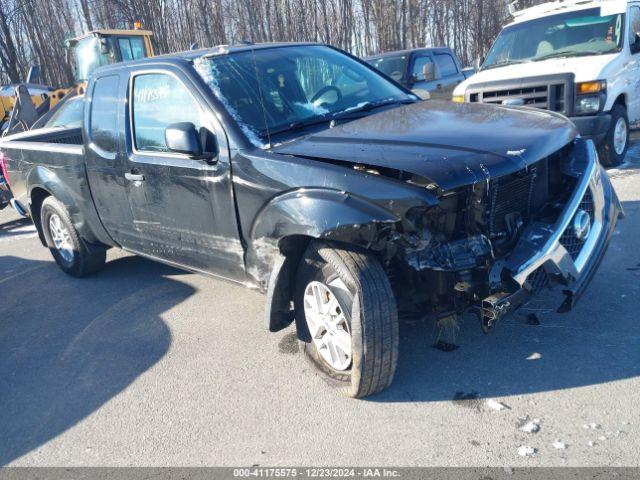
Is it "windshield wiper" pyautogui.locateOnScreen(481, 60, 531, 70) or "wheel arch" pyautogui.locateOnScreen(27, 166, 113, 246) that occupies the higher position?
"windshield wiper" pyautogui.locateOnScreen(481, 60, 531, 70)

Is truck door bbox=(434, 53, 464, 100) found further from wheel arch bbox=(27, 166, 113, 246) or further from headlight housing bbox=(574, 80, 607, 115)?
wheel arch bbox=(27, 166, 113, 246)

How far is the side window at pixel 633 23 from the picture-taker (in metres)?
7.65

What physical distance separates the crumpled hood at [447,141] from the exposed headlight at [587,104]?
367 centimetres

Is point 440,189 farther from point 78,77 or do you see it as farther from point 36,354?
point 78,77

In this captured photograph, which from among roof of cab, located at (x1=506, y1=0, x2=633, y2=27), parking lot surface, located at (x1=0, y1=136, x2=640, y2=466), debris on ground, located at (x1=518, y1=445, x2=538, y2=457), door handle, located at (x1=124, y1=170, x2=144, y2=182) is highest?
roof of cab, located at (x1=506, y1=0, x2=633, y2=27)

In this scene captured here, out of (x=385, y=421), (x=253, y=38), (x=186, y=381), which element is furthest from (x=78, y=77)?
(x=385, y=421)

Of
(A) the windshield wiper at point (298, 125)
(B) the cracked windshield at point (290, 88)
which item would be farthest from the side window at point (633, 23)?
(A) the windshield wiper at point (298, 125)

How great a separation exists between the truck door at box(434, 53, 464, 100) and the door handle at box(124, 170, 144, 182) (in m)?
7.99

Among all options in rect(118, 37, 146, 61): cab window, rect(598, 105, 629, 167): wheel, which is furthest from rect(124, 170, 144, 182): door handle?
rect(118, 37, 146, 61): cab window

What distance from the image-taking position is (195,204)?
3.88m

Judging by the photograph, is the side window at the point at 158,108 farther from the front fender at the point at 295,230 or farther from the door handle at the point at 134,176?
the front fender at the point at 295,230

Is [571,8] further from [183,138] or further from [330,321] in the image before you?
[330,321]

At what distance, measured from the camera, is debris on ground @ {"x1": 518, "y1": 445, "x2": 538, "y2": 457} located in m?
2.64

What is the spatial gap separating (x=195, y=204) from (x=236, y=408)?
4.52 feet
